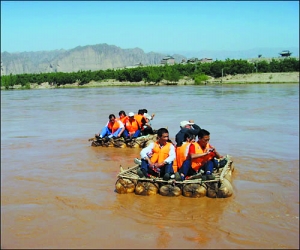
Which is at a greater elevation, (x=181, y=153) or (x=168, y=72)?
(x=168, y=72)

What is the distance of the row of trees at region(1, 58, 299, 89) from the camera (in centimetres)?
5725

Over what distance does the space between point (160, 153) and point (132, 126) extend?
17.4ft

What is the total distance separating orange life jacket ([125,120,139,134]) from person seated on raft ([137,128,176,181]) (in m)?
5.04

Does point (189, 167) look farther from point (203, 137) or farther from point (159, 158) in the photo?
point (203, 137)

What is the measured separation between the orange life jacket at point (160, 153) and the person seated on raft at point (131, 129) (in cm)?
502

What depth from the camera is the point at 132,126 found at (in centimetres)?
1313

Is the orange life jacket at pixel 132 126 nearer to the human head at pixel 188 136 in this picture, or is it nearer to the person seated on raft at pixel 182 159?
the human head at pixel 188 136

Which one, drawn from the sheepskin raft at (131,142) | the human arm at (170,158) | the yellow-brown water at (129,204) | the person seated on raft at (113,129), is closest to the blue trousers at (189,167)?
the human arm at (170,158)

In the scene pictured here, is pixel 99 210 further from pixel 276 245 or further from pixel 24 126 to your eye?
pixel 24 126

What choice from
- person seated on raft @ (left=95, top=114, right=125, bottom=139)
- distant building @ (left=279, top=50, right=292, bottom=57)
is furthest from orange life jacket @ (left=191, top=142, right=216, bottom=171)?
distant building @ (left=279, top=50, right=292, bottom=57)

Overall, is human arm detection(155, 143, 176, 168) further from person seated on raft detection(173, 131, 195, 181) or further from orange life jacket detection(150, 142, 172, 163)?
person seated on raft detection(173, 131, 195, 181)

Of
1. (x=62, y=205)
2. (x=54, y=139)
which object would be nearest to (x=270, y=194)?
(x=62, y=205)

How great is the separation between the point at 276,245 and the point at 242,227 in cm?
74

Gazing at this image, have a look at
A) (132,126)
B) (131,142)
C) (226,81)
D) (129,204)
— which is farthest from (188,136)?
(226,81)
